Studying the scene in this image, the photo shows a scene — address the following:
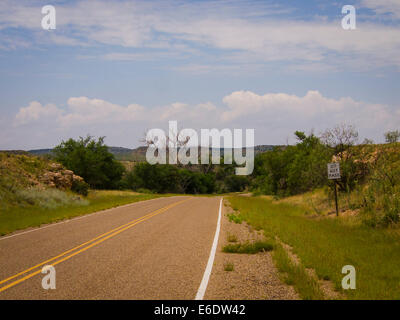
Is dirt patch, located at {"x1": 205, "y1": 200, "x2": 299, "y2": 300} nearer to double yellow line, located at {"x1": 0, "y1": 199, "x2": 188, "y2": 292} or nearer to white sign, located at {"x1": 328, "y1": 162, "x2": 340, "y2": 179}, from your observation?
double yellow line, located at {"x1": 0, "y1": 199, "x2": 188, "y2": 292}

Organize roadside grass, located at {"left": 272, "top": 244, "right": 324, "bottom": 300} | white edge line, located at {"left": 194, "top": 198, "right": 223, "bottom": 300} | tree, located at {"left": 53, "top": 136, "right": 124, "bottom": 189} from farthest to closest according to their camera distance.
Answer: tree, located at {"left": 53, "top": 136, "right": 124, "bottom": 189} → white edge line, located at {"left": 194, "top": 198, "right": 223, "bottom": 300} → roadside grass, located at {"left": 272, "top": 244, "right": 324, "bottom": 300}

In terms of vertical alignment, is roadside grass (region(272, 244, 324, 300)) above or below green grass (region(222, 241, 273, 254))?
above

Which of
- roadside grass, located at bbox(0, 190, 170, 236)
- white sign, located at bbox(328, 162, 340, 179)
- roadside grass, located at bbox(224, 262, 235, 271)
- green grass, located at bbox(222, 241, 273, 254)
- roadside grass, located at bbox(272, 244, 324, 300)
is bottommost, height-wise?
roadside grass, located at bbox(0, 190, 170, 236)

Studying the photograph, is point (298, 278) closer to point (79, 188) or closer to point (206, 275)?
point (206, 275)

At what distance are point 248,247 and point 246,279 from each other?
3.23 metres

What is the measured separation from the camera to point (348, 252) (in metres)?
10.6

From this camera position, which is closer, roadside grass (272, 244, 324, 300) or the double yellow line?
roadside grass (272, 244, 324, 300)

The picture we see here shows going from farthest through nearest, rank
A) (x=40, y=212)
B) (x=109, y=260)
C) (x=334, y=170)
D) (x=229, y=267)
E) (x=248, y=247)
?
(x=40, y=212), (x=334, y=170), (x=248, y=247), (x=109, y=260), (x=229, y=267)

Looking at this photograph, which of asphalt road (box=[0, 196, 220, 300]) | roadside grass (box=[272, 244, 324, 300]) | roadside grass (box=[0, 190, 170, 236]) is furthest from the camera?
roadside grass (box=[0, 190, 170, 236])

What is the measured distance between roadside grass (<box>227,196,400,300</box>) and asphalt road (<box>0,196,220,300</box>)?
7.99 feet

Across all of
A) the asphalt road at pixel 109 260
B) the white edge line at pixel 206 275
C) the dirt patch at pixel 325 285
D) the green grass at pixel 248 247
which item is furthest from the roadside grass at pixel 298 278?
the asphalt road at pixel 109 260

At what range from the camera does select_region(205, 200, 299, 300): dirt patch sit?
695 centimetres

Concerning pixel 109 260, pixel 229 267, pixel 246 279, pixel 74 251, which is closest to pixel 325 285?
pixel 246 279

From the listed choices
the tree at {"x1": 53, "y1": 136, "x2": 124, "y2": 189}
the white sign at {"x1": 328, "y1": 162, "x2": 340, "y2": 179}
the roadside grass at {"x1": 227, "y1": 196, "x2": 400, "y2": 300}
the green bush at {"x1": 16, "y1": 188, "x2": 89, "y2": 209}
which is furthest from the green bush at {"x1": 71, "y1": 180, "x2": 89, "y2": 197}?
the white sign at {"x1": 328, "y1": 162, "x2": 340, "y2": 179}
